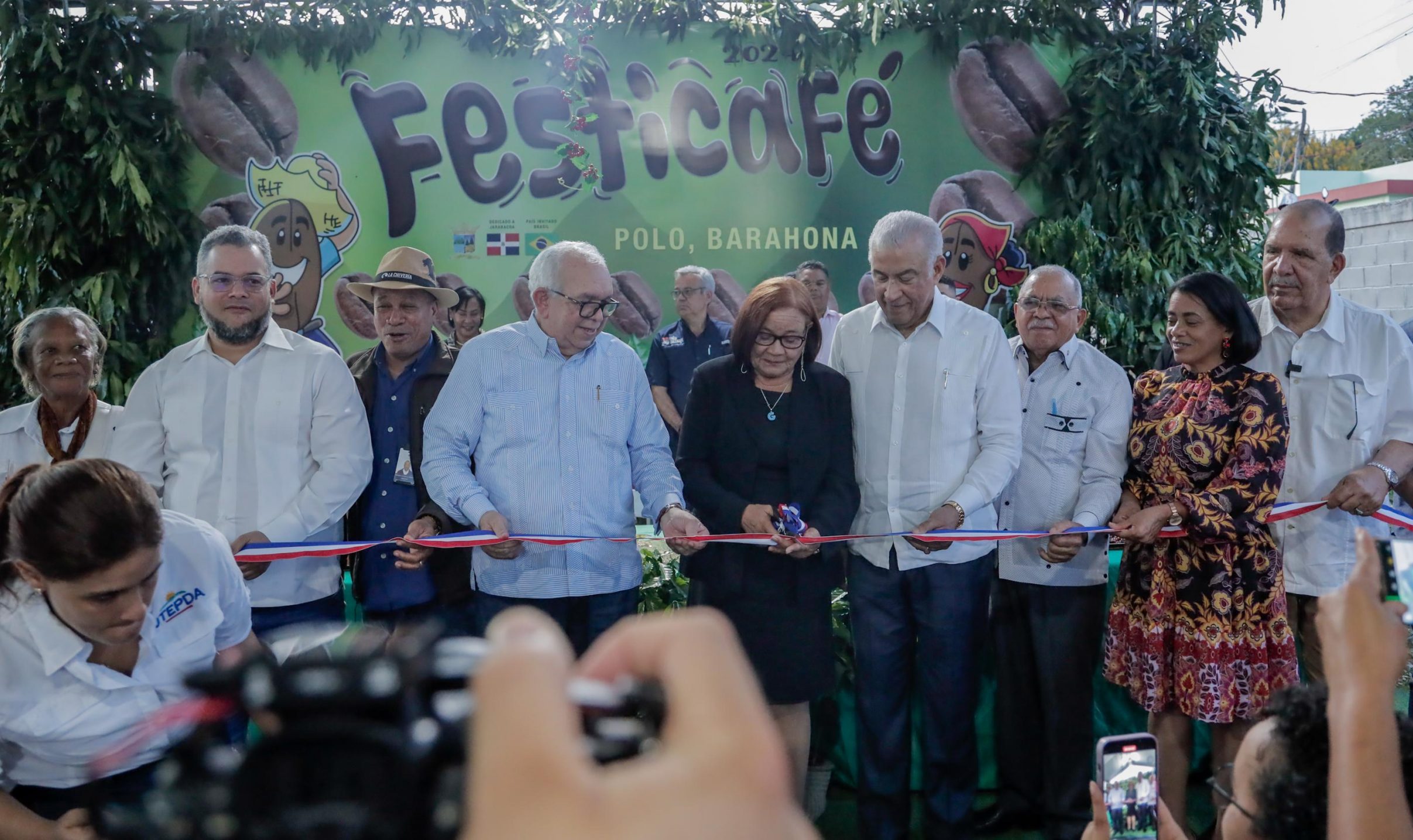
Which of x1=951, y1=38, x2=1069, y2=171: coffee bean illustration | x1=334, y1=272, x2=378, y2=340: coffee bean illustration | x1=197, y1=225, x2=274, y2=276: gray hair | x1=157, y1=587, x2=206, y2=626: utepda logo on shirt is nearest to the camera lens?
x1=157, y1=587, x2=206, y2=626: utepda logo on shirt

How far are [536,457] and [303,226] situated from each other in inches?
151

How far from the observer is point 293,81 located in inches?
262

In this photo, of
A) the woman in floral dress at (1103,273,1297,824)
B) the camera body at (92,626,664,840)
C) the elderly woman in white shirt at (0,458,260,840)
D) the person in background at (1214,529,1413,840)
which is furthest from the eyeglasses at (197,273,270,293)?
the camera body at (92,626,664,840)

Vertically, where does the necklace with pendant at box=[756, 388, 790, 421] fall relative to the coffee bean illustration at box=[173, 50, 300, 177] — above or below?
below

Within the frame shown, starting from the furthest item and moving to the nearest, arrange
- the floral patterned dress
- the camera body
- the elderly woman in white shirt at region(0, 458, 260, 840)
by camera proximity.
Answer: the floral patterned dress → the elderly woman in white shirt at region(0, 458, 260, 840) → the camera body

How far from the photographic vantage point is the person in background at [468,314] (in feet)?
21.6

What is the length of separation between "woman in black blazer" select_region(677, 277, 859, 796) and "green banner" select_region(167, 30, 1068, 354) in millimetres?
3229

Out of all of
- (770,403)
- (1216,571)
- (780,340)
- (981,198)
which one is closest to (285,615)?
(770,403)

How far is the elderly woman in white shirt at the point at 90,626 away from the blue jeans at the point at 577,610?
1.19 metres

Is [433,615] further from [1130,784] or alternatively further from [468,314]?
[468,314]

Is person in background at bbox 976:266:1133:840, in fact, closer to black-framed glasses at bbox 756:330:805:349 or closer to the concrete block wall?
black-framed glasses at bbox 756:330:805:349

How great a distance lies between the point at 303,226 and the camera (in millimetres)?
6684

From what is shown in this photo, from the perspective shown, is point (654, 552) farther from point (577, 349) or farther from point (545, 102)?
point (545, 102)

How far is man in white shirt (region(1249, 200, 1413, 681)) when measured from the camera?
3654mm
